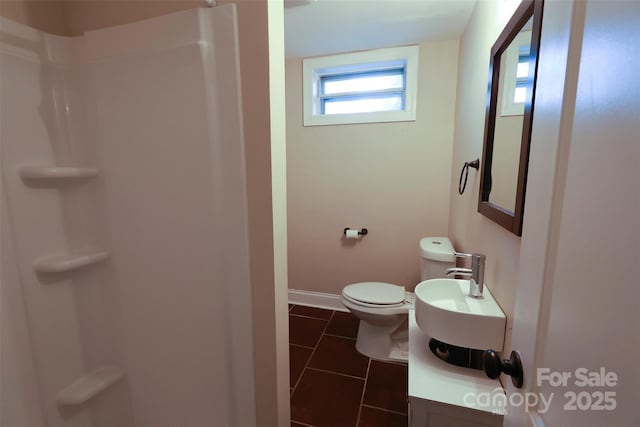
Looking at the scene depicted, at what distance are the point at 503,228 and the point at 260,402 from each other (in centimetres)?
119

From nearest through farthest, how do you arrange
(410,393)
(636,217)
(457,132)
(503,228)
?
(636,217) → (410,393) → (503,228) → (457,132)

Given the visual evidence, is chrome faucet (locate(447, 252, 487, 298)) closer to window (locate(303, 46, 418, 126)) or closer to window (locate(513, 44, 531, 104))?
window (locate(513, 44, 531, 104))

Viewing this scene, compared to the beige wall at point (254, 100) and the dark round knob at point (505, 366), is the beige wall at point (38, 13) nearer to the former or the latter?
the beige wall at point (254, 100)

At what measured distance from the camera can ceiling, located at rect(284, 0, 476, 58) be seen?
1.73 metres

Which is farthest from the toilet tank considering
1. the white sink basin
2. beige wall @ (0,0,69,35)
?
beige wall @ (0,0,69,35)

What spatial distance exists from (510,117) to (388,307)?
1.32 metres

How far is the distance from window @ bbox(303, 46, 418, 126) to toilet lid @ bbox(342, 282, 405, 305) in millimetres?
1359

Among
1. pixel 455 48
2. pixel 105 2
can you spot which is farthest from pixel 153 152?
pixel 455 48

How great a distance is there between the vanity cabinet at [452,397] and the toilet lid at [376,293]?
852 millimetres

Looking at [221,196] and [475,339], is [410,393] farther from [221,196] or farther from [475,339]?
[221,196]

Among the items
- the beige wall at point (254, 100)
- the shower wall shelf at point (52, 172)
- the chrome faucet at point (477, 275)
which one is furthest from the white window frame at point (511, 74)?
the shower wall shelf at point (52, 172)

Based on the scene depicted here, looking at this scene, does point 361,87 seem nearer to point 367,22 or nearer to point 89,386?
point 367,22

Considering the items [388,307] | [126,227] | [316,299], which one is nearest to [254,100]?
[126,227]

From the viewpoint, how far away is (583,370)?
0.41 metres
